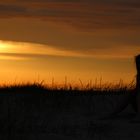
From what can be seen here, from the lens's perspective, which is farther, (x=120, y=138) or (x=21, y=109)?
(x=21, y=109)

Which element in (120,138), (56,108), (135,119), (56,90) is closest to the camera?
(120,138)

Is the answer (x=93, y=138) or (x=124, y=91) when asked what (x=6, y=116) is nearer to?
(x=93, y=138)

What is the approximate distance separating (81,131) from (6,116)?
132 cm

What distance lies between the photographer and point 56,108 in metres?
12.0

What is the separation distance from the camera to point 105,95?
13.9m

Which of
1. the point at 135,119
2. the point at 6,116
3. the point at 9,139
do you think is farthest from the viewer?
the point at 135,119

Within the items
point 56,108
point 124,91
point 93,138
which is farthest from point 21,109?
point 124,91

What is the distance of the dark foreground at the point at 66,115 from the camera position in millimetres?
9008

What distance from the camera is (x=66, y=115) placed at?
11125 millimetres

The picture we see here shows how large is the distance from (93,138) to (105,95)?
16.7ft

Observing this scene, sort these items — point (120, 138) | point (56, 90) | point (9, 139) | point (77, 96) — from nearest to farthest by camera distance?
point (9, 139), point (120, 138), point (77, 96), point (56, 90)

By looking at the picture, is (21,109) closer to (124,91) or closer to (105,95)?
(105,95)

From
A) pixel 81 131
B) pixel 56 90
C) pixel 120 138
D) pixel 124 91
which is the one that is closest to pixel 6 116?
pixel 81 131

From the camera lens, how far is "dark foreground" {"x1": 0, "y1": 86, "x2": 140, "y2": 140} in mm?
9008
